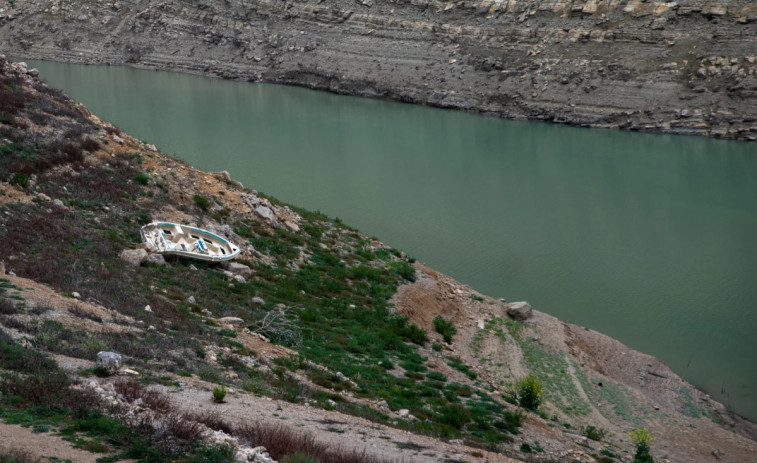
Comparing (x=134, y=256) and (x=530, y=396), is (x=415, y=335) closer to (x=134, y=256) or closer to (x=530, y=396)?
(x=530, y=396)

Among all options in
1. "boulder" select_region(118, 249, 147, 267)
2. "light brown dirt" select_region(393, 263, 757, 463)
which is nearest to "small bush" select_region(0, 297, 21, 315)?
"boulder" select_region(118, 249, 147, 267)

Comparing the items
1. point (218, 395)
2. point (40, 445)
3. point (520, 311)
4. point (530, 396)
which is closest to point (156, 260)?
point (218, 395)

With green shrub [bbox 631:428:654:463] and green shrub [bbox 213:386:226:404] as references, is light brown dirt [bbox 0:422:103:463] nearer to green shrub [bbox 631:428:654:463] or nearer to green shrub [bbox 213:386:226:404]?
green shrub [bbox 213:386:226:404]

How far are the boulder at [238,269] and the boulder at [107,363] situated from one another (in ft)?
22.3

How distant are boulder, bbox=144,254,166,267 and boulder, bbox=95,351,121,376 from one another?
557cm

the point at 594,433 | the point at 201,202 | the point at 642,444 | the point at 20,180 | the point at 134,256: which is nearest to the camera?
the point at 642,444

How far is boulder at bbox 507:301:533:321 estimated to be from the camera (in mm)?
18812

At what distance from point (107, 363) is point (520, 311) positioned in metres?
12.9

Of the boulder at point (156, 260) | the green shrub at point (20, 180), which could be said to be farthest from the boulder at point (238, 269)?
the green shrub at point (20, 180)

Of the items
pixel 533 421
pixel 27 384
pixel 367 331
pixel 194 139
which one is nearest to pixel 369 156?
pixel 194 139

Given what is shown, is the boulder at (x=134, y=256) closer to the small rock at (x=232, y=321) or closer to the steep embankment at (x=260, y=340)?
the steep embankment at (x=260, y=340)

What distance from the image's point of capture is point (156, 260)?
13914 millimetres

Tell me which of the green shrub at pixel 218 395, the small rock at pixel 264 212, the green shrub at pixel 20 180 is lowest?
the green shrub at pixel 218 395

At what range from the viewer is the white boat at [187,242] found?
14531 millimetres
